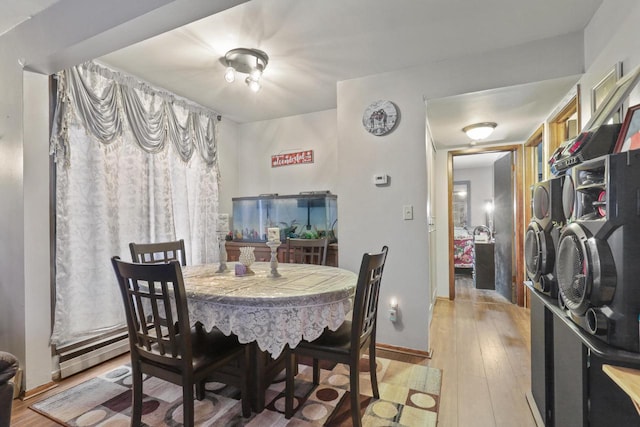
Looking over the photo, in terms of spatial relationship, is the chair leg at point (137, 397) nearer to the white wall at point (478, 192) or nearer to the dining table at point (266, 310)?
the dining table at point (266, 310)

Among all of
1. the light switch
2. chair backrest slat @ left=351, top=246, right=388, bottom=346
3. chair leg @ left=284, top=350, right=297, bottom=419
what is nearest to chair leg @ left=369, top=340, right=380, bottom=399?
chair backrest slat @ left=351, top=246, right=388, bottom=346

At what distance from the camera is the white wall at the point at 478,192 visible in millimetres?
Answer: 7082

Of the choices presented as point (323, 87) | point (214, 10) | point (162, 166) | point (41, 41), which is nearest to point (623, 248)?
point (214, 10)

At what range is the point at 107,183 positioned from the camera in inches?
98.3

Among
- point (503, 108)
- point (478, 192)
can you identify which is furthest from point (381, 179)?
point (478, 192)

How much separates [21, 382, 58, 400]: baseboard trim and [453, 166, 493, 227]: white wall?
750 cm

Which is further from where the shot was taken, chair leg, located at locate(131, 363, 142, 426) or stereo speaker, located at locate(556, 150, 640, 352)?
chair leg, located at locate(131, 363, 142, 426)

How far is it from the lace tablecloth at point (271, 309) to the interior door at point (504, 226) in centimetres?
324

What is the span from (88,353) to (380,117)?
3038 mm

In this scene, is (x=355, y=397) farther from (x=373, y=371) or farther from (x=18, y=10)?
(x=18, y=10)

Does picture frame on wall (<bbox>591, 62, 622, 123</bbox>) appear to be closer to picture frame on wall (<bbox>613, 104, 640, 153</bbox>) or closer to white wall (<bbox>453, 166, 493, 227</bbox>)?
picture frame on wall (<bbox>613, 104, 640, 153</bbox>)

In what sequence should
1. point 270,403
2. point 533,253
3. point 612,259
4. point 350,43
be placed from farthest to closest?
point 350,43, point 270,403, point 533,253, point 612,259

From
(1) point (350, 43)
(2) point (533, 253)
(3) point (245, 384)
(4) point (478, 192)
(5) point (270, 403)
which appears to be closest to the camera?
(2) point (533, 253)

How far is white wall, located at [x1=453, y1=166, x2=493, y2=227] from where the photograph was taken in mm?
7082
